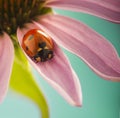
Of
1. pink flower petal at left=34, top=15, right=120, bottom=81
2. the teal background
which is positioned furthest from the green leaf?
pink flower petal at left=34, top=15, right=120, bottom=81

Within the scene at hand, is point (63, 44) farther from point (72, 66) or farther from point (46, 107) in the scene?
point (46, 107)

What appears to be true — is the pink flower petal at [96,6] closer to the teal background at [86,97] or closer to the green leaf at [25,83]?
the teal background at [86,97]

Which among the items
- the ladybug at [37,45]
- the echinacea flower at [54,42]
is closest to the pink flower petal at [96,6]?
the echinacea flower at [54,42]

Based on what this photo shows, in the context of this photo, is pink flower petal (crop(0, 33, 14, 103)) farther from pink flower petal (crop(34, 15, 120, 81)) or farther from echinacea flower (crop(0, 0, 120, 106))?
pink flower petal (crop(34, 15, 120, 81))

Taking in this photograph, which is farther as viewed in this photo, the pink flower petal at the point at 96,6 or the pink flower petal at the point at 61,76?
the pink flower petal at the point at 96,6

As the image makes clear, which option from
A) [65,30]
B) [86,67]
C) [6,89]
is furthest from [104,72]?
[6,89]

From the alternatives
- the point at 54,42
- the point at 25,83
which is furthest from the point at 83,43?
the point at 25,83
